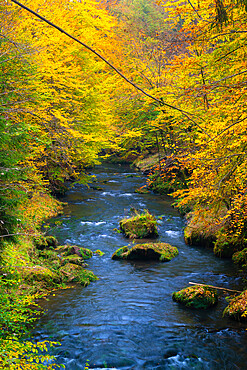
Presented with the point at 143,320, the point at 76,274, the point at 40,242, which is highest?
the point at 40,242

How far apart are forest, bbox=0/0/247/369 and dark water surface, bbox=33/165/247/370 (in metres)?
0.51

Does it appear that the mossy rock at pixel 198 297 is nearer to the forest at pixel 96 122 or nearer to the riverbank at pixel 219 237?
the riverbank at pixel 219 237

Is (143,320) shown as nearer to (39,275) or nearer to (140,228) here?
(39,275)

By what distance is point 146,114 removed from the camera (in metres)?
17.6

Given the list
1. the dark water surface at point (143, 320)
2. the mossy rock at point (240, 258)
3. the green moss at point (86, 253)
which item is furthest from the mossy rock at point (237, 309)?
the green moss at point (86, 253)

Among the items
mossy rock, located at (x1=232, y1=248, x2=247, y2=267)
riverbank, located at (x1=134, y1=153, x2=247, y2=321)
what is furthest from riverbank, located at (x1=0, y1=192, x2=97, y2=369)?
mossy rock, located at (x1=232, y1=248, x2=247, y2=267)

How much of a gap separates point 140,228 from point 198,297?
4.83 meters

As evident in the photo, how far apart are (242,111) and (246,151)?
0.64 m

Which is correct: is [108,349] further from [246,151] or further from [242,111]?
[242,111]

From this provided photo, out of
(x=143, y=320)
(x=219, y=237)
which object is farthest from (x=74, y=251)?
(x=219, y=237)

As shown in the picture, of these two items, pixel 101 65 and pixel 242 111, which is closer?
pixel 242 111

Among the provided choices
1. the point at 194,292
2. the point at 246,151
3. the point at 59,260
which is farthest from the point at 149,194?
the point at 246,151

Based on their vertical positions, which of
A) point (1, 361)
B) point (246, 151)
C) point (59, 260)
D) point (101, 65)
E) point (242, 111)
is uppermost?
point (101, 65)

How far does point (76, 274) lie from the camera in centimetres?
734
